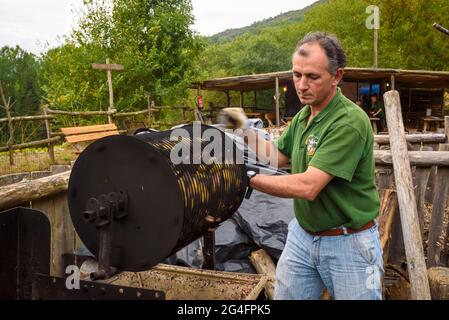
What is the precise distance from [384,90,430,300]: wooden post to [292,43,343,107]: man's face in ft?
4.67

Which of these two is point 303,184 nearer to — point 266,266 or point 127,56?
point 266,266

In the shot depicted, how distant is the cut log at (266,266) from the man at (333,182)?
1172mm

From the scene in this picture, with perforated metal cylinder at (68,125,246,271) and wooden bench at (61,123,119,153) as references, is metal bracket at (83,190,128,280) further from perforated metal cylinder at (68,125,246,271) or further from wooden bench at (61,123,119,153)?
wooden bench at (61,123,119,153)

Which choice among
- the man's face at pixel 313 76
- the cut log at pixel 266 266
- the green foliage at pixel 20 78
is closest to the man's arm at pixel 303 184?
the man's face at pixel 313 76

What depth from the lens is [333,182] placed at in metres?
2.30

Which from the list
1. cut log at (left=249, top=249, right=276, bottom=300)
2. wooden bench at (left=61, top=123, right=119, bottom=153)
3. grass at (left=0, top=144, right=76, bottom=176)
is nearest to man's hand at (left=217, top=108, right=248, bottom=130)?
cut log at (left=249, top=249, right=276, bottom=300)

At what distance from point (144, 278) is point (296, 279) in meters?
1.42

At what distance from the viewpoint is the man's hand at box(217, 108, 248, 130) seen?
2.77 metres

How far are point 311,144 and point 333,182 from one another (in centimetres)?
24

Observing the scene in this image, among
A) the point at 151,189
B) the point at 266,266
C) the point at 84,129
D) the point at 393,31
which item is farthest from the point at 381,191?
the point at 393,31

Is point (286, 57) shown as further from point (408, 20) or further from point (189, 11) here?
point (189, 11)

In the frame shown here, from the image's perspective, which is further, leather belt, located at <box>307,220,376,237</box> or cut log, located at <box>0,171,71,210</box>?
cut log, located at <box>0,171,71,210</box>

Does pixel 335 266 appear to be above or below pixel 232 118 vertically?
below
